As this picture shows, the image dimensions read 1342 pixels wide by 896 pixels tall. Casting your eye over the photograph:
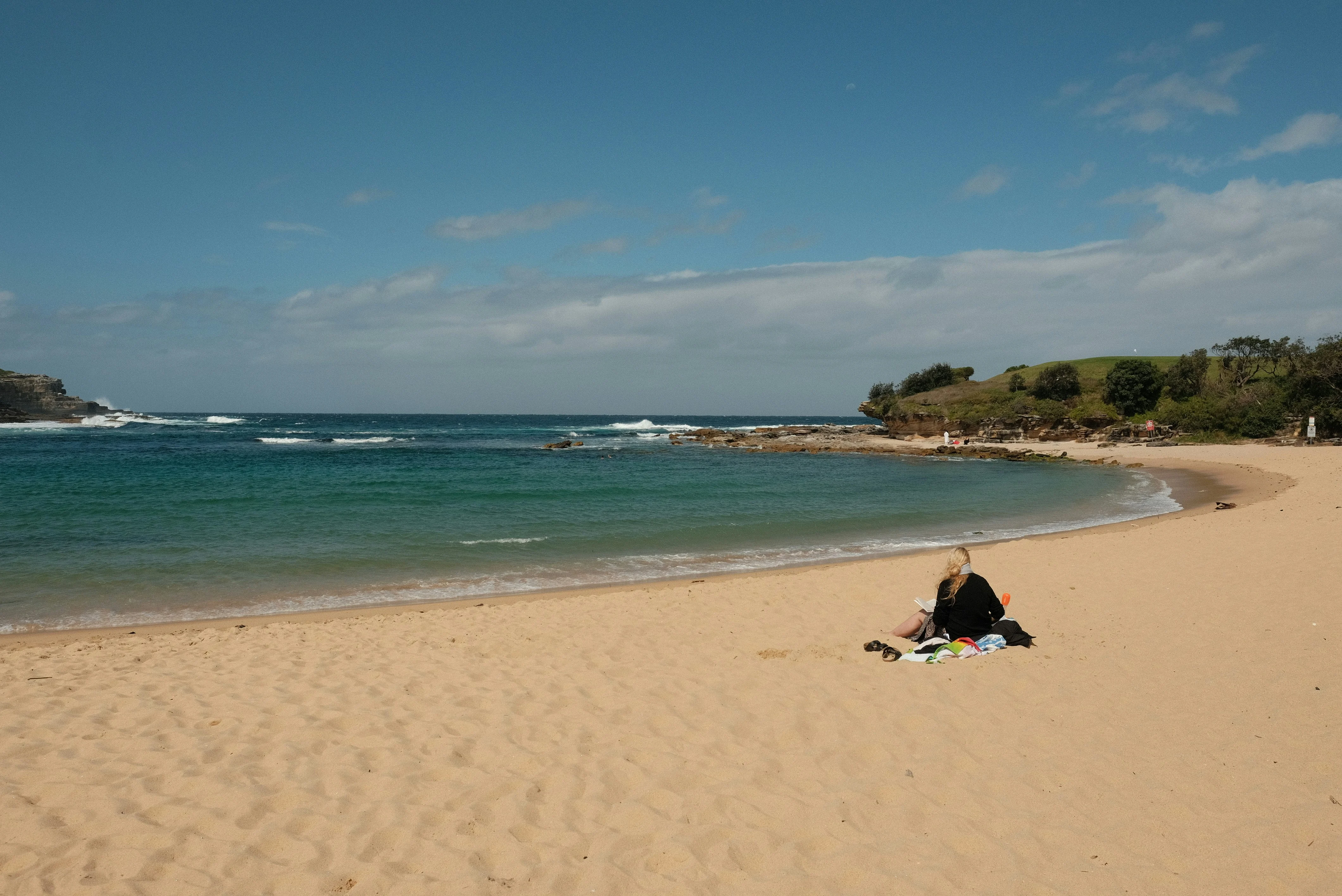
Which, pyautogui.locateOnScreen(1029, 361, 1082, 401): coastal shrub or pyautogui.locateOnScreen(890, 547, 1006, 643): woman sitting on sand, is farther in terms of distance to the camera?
pyautogui.locateOnScreen(1029, 361, 1082, 401): coastal shrub

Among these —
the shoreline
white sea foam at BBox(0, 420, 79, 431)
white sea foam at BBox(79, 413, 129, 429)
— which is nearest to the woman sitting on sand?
the shoreline

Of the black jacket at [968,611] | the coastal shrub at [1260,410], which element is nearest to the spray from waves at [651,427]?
the coastal shrub at [1260,410]

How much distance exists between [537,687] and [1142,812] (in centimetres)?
475

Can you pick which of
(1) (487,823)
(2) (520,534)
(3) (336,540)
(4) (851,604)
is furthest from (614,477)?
(1) (487,823)

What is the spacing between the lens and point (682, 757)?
5055 millimetres

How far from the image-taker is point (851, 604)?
31.8 ft

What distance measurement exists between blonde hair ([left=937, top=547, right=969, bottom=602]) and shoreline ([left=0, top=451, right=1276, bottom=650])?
490 cm

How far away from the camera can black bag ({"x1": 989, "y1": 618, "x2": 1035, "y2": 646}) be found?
7.31 m

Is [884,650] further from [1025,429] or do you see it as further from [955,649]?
[1025,429]

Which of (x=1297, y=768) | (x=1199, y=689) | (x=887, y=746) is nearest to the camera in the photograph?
(x=1297, y=768)

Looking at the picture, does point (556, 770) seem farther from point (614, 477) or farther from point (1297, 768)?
point (614, 477)

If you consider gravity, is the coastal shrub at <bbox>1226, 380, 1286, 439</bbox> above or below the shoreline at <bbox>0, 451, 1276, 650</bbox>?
above

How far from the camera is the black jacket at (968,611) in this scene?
7285 mm

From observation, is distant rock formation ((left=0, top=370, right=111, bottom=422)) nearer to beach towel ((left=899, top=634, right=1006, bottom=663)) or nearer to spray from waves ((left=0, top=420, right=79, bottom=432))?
spray from waves ((left=0, top=420, right=79, bottom=432))
